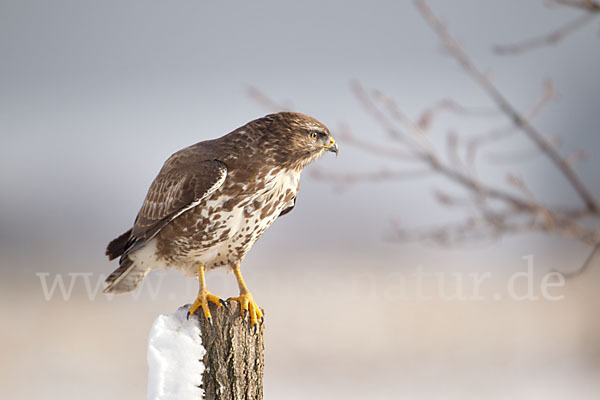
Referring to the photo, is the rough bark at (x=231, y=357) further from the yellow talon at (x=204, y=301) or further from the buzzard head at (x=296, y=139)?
the buzzard head at (x=296, y=139)

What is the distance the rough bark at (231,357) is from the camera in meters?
2.69

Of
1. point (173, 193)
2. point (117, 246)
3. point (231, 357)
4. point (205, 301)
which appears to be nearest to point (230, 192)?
point (173, 193)

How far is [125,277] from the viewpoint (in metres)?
3.81

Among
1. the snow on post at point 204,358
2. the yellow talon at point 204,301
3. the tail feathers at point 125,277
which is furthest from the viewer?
the tail feathers at point 125,277

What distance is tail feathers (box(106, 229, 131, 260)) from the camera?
3723 mm

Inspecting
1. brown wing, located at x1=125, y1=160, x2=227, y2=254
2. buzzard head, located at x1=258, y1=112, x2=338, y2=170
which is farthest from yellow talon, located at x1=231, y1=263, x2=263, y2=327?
buzzard head, located at x1=258, y1=112, x2=338, y2=170

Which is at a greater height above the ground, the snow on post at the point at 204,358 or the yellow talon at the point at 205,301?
the yellow talon at the point at 205,301

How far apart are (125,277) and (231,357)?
132 centimetres

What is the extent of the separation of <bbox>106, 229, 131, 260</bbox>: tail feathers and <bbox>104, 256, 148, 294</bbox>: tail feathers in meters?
0.05

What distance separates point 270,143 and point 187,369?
1.19m

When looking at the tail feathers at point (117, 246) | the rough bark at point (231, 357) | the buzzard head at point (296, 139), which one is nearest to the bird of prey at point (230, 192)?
the buzzard head at point (296, 139)

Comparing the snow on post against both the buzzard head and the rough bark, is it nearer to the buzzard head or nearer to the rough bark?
the rough bark

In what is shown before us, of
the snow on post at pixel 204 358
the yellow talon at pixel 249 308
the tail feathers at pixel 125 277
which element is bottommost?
the snow on post at pixel 204 358

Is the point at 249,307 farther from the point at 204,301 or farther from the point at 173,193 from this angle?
the point at 173,193
